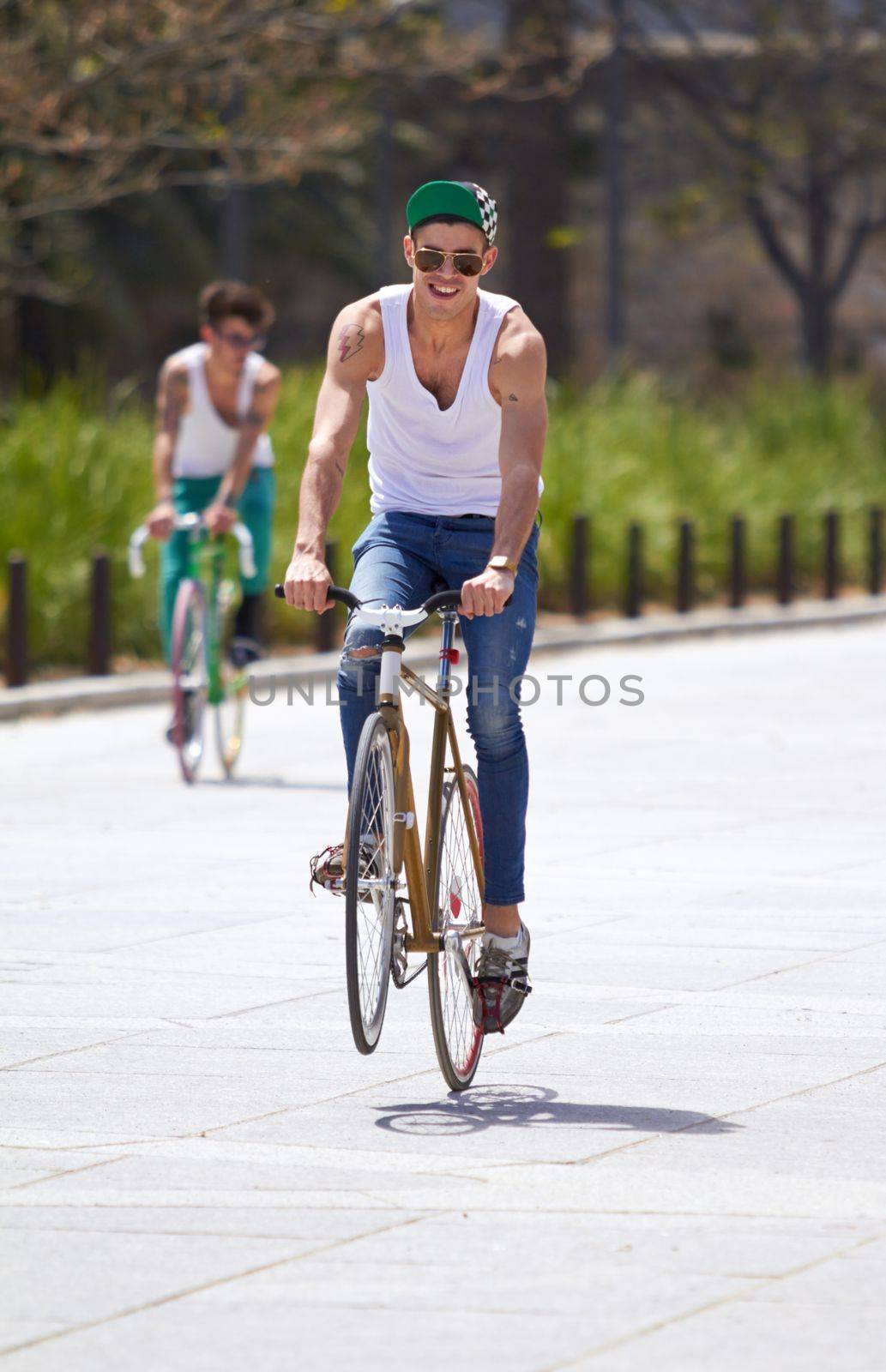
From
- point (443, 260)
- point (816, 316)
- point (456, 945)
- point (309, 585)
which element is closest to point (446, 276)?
point (443, 260)

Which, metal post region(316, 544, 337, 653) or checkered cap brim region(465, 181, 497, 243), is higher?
checkered cap brim region(465, 181, 497, 243)

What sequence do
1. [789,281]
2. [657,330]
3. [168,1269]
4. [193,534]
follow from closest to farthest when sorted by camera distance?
[168,1269]
[193,534]
[789,281]
[657,330]

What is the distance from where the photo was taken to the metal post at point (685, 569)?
21.4m

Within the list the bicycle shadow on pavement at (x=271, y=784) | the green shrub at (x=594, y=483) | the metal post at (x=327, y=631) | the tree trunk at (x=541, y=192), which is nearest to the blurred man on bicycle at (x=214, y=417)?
the bicycle shadow on pavement at (x=271, y=784)

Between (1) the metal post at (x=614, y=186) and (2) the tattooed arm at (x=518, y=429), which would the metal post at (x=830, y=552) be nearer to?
(1) the metal post at (x=614, y=186)

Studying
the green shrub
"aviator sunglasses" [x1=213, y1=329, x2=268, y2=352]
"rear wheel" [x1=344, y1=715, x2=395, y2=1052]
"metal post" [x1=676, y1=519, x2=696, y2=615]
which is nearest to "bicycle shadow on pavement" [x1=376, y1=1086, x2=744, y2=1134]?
"rear wheel" [x1=344, y1=715, x2=395, y2=1052]

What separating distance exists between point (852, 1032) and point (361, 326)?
2.06 metres

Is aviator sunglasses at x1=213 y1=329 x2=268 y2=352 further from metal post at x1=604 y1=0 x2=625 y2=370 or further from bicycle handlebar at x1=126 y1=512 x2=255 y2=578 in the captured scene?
metal post at x1=604 y1=0 x2=625 y2=370

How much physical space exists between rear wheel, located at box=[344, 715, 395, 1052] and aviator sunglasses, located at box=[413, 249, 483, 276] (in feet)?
3.29

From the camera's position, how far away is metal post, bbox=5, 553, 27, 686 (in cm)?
1495

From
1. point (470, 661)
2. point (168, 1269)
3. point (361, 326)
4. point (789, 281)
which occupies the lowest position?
point (168, 1269)

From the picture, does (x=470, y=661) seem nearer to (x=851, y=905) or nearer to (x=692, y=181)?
(x=851, y=905)

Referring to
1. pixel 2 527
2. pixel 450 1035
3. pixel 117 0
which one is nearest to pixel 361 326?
pixel 450 1035

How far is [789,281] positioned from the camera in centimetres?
3272
